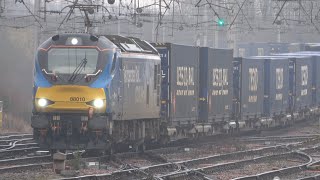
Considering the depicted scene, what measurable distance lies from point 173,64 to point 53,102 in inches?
236

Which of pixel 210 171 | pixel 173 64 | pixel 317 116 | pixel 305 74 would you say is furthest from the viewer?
pixel 317 116

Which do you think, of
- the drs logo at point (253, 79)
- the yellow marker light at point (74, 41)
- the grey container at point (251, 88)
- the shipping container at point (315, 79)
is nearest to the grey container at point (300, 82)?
the shipping container at point (315, 79)

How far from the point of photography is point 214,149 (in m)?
23.8

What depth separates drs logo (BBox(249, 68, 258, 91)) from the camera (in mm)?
30219

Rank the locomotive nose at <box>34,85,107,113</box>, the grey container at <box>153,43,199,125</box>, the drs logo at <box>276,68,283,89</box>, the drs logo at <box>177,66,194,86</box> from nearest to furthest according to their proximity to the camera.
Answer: the locomotive nose at <box>34,85,107,113</box> → the grey container at <box>153,43,199,125</box> → the drs logo at <box>177,66,194,86</box> → the drs logo at <box>276,68,283,89</box>

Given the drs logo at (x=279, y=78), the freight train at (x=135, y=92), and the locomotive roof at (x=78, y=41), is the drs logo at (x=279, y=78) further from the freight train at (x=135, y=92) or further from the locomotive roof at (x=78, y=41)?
the locomotive roof at (x=78, y=41)

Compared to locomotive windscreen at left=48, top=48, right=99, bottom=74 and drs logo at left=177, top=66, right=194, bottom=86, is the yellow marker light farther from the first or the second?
drs logo at left=177, top=66, right=194, bottom=86

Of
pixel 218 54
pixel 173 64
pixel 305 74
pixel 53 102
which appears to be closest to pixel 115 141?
pixel 53 102

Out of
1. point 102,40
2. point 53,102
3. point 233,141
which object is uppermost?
point 102,40

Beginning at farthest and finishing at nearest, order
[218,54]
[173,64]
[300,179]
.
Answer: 1. [218,54]
2. [173,64]
3. [300,179]

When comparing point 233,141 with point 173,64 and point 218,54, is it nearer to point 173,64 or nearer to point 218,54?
point 218,54

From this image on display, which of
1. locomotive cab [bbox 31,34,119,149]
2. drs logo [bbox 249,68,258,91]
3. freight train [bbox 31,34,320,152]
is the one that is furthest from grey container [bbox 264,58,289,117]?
locomotive cab [bbox 31,34,119,149]

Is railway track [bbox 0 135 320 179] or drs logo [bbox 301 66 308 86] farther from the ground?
drs logo [bbox 301 66 308 86]

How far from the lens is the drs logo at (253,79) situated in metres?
30.2
